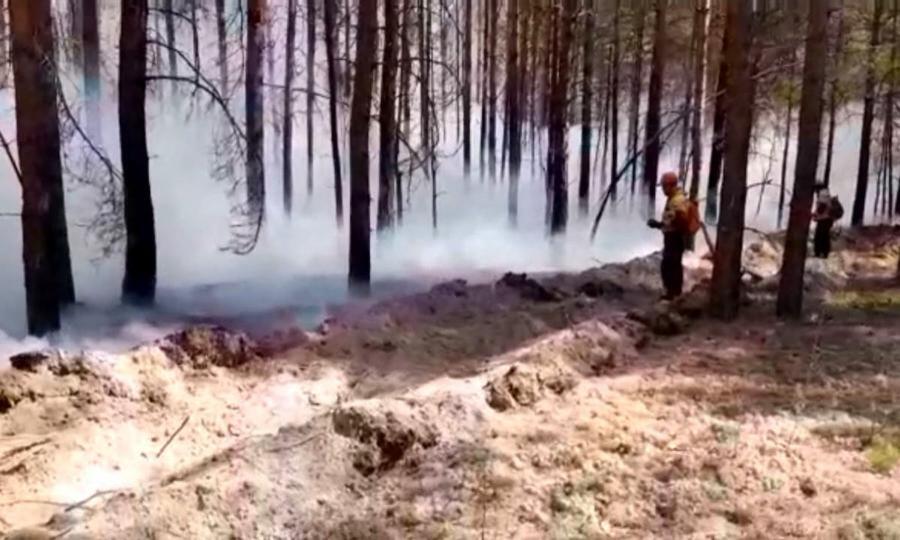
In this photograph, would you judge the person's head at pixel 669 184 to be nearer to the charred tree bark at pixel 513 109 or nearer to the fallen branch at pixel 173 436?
the fallen branch at pixel 173 436

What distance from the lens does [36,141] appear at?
1059 centimetres

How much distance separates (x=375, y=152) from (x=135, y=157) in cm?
1968

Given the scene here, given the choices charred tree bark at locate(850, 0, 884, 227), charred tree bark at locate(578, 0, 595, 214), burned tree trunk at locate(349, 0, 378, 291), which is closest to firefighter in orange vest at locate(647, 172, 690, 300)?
burned tree trunk at locate(349, 0, 378, 291)

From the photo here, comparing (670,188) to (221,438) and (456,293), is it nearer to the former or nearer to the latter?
(456,293)

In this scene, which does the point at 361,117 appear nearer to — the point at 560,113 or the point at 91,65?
the point at 560,113

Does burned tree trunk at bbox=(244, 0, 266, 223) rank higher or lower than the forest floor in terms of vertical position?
higher

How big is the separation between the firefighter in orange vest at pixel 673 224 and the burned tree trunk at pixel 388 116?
507 cm

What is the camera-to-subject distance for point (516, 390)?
7.90 metres

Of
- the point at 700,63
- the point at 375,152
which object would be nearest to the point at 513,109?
the point at 375,152

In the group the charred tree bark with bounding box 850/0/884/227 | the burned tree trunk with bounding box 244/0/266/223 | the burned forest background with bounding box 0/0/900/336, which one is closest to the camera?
the burned forest background with bounding box 0/0/900/336

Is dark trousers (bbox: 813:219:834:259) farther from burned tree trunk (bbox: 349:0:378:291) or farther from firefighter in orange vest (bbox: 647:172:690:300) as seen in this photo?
burned tree trunk (bbox: 349:0:378:291)

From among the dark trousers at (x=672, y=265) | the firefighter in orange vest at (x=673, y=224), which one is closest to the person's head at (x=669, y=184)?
the firefighter in orange vest at (x=673, y=224)

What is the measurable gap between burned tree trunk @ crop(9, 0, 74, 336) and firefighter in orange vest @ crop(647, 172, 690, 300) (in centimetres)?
732

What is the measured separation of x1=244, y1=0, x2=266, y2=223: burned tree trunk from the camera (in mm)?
18281
